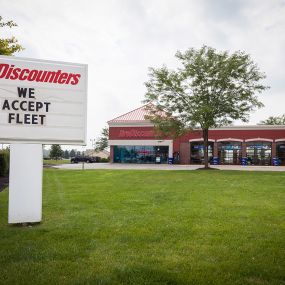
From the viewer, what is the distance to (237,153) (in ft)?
150

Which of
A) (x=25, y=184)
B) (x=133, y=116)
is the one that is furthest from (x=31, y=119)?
(x=133, y=116)

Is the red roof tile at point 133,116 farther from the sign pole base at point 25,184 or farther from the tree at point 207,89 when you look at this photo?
the sign pole base at point 25,184

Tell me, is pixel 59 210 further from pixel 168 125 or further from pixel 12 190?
pixel 168 125

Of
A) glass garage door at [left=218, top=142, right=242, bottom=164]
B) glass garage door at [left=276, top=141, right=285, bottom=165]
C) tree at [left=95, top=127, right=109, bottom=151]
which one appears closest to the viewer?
glass garage door at [left=276, top=141, right=285, bottom=165]

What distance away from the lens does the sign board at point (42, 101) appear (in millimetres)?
7328

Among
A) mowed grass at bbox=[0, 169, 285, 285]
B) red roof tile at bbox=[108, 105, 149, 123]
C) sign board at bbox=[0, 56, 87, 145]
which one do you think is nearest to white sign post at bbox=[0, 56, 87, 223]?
sign board at bbox=[0, 56, 87, 145]

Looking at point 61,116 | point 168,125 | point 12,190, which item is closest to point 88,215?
point 12,190

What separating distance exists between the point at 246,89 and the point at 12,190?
26636 mm

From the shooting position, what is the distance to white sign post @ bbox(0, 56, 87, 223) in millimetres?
7332

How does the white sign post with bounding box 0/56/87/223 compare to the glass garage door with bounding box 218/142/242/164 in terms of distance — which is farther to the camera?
the glass garage door with bounding box 218/142/242/164

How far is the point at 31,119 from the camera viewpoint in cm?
747

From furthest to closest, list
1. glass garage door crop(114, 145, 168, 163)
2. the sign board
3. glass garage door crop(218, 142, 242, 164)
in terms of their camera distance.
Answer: glass garage door crop(114, 145, 168, 163) → glass garage door crop(218, 142, 242, 164) → the sign board

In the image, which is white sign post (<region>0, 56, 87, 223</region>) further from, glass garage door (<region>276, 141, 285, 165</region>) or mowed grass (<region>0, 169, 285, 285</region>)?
glass garage door (<region>276, 141, 285, 165</region>)

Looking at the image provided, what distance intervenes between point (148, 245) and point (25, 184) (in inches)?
130
